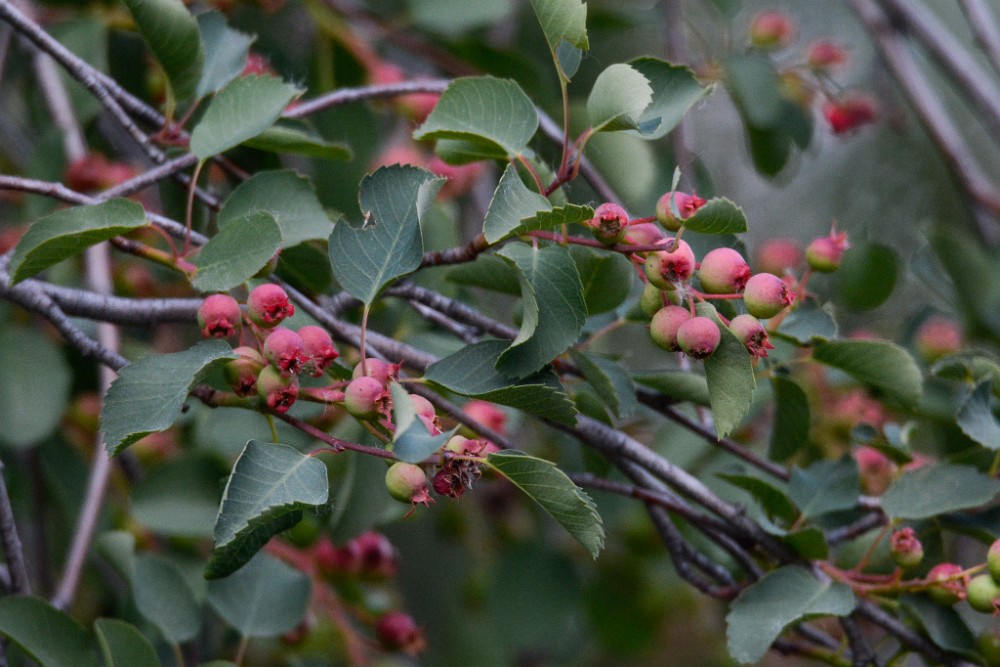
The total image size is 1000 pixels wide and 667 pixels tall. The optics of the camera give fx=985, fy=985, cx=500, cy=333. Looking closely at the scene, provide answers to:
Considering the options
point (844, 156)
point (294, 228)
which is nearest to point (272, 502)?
point (294, 228)

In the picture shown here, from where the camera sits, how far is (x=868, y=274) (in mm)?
1217

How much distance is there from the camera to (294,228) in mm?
784

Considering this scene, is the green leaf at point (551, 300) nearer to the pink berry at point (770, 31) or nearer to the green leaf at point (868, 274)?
the green leaf at point (868, 274)

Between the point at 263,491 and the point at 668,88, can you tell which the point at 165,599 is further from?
the point at 668,88

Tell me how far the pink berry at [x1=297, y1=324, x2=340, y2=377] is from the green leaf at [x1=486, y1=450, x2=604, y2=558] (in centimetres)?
13

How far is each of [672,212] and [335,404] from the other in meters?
0.25

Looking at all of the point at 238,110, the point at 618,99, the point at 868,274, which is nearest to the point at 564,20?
the point at 618,99

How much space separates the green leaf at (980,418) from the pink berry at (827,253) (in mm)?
157

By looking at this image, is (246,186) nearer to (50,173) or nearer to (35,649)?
(35,649)

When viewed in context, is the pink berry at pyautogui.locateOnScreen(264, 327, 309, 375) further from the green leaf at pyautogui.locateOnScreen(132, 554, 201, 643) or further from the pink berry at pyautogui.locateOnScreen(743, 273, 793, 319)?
the green leaf at pyautogui.locateOnScreen(132, 554, 201, 643)

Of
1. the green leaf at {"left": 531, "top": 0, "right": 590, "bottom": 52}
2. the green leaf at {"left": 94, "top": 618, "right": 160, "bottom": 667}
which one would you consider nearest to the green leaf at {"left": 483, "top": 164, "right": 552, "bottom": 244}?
the green leaf at {"left": 531, "top": 0, "right": 590, "bottom": 52}

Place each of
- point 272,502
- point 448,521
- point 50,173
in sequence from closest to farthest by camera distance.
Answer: point 272,502 → point 50,173 → point 448,521

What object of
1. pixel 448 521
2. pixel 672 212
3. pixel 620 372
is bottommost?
pixel 448 521

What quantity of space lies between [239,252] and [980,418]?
60 centimetres
